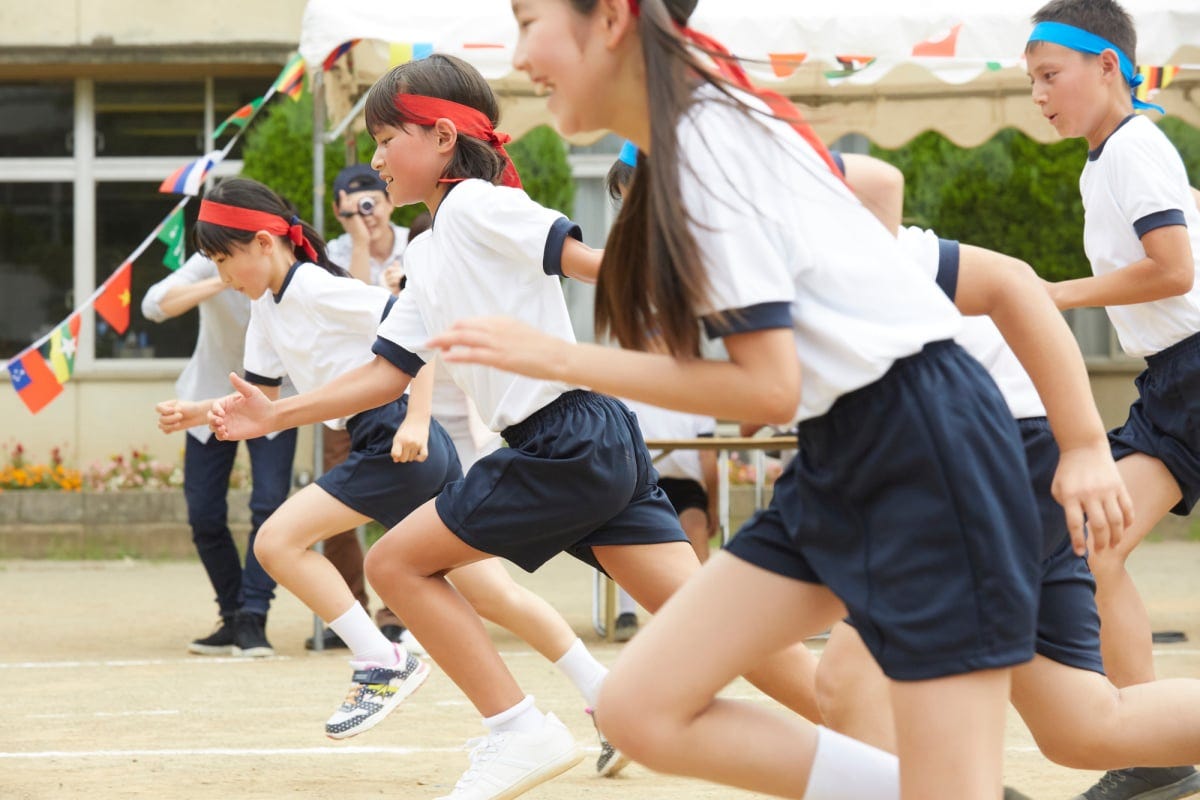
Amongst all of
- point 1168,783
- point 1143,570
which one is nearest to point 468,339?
point 1168,783

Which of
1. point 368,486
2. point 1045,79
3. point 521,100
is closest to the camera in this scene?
point 1045,79

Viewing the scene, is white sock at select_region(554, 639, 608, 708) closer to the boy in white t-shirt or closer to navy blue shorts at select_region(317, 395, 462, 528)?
navy blue shorts at select_region(317, 395, 462, 528)

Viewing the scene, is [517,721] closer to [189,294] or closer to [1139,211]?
[1139,211]

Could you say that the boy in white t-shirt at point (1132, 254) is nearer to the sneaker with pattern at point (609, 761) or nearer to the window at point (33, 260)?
the sneaker with pattern at point (609, 761)

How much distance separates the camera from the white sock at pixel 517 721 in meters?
3.85

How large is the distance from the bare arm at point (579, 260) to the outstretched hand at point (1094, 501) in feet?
4.34

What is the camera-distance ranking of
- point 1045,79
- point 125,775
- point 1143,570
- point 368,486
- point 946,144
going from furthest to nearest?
point 946,144 → point 1143,570 → point 368,486 → point 125,775 → point 1045,79

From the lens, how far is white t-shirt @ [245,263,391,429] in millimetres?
5242

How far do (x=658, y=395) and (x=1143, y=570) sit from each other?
893 centimetres

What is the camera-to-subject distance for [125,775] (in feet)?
14.7

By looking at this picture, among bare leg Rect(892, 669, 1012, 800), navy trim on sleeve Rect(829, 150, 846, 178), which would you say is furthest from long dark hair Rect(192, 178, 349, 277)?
bare leg Rect(892, 669, 1012, 800)

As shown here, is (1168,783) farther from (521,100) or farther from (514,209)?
(521,100)

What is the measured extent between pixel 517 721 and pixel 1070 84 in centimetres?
203

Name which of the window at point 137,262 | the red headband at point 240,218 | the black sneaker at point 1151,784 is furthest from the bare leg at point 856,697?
the window at point 137,262
